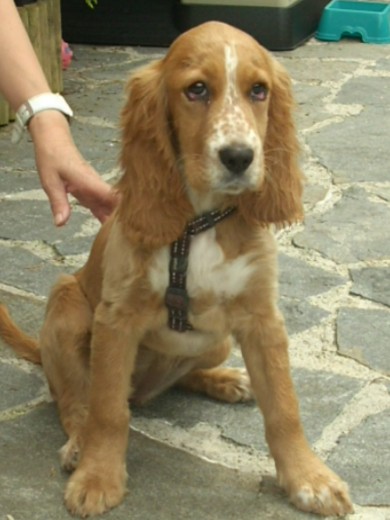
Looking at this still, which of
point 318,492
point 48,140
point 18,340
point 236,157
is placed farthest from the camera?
point 18,340

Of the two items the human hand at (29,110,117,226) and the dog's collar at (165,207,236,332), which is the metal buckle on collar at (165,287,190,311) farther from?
the human hand at (29,110,117,226)

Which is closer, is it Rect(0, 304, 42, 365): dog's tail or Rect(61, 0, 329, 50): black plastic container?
Rect(0, 304, 42, 365): dog's tail

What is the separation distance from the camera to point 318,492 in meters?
3.03

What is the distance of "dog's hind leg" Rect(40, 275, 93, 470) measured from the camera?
131 inches

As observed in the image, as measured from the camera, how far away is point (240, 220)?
3.10 metres

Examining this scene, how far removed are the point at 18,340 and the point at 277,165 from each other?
48.3 inches

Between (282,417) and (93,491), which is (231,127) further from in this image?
(93,491)

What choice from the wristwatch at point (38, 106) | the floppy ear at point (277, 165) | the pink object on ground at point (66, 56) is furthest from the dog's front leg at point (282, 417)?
the pink object on ground at point (66, 56)

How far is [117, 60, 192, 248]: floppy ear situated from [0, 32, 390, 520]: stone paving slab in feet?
2.31

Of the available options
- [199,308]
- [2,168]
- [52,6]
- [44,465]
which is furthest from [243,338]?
[52,6]

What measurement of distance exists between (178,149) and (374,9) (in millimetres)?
5235

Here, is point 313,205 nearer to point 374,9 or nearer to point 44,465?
point 44,465

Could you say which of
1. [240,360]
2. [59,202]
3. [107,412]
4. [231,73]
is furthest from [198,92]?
[240,360]

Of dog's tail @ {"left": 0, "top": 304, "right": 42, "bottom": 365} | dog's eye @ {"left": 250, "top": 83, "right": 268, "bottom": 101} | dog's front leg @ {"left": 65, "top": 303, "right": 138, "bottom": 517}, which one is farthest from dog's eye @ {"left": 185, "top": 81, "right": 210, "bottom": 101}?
dog's tail @ {"left": 0, "top": 304, "right": 42, "bottom": 365}
